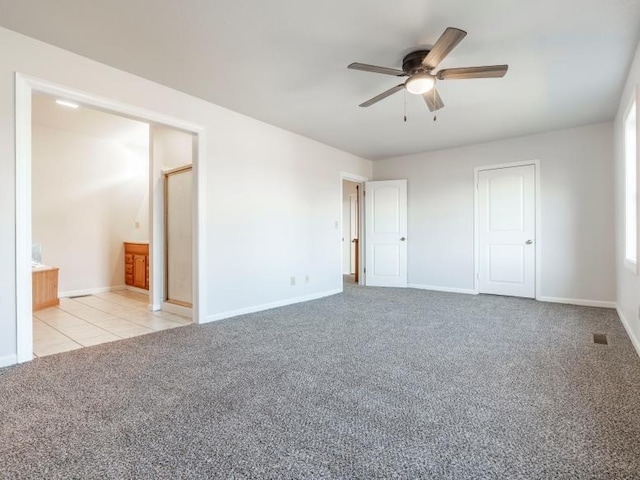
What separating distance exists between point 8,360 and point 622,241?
5818 mm

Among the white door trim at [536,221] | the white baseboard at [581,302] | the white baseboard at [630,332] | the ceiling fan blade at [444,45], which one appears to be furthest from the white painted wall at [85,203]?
the white baseboard at [630,332]

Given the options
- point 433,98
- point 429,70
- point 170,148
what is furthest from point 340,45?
point 170,148

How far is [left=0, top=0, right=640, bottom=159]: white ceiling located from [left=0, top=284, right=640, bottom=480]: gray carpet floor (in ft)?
8.06

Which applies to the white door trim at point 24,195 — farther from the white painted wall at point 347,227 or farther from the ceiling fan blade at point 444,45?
the white painted wall at point 347,227

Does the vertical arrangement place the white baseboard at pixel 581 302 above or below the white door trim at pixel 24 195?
below

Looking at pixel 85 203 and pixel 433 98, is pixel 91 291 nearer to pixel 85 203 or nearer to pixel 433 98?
pixel 85 203

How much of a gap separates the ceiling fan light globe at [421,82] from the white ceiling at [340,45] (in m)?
0.25

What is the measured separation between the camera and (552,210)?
4.72m

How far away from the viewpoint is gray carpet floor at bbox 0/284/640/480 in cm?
137

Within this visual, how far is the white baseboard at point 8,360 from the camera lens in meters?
2.37

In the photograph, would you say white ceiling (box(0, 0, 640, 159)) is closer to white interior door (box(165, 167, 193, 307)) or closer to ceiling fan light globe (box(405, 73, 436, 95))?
ceiling fan light globe (box(405, 73, 436, 95))

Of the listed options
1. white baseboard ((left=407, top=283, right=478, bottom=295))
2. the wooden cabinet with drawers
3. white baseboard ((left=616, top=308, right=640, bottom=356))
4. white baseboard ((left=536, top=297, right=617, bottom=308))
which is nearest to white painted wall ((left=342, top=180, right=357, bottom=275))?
white baseboard ((left=407, top=283, right=478, bottom=295))

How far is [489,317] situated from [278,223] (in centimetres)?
292

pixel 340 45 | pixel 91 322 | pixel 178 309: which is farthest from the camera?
Result: pixel 178 309
